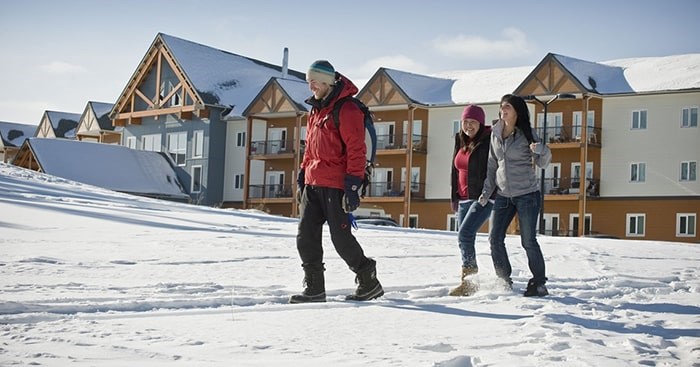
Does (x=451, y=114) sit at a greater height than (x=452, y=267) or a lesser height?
greater

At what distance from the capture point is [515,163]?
7.88 metres

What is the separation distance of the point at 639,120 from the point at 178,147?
28498 mm

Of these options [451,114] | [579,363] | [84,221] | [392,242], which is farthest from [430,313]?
[451,114]

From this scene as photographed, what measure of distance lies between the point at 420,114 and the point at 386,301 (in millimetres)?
44028

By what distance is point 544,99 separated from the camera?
46.0 meters

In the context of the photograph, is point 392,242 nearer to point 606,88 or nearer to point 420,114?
point 606,88

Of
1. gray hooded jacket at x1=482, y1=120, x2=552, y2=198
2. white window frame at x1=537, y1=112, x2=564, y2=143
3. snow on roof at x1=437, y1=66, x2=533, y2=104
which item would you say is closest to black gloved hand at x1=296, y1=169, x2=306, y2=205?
gray hooded jacket at x1=482, y1=120, x2=552, y2=198

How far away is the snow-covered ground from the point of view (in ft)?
15.6

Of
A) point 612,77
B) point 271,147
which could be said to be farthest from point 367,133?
point 271,147

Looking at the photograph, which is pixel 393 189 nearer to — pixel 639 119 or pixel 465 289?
pixel 639 119

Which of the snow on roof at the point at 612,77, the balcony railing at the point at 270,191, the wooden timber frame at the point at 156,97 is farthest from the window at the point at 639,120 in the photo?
the wooden timber frame at the point at 156,97

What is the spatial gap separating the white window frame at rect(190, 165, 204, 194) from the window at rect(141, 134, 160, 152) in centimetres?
438

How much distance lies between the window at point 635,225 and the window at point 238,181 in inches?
936

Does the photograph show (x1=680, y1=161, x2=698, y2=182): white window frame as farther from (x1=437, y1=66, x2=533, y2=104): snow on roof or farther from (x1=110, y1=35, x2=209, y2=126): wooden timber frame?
(x1=110, y1=35, x2=209, y2=126): wooden timber frame
